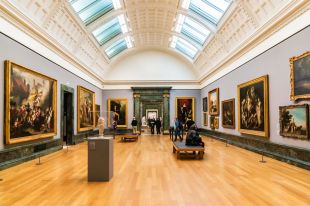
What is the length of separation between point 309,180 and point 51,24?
1228cm

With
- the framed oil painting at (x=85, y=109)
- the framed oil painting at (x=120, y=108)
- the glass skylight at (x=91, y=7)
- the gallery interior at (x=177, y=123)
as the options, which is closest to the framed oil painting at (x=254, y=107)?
the gallery interior at (x=177, y=123)

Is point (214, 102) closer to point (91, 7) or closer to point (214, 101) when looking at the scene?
point (214, 101)

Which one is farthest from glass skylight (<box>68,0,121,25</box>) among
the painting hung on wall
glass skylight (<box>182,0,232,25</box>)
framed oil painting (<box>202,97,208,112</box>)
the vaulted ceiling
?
the painting hung on wall

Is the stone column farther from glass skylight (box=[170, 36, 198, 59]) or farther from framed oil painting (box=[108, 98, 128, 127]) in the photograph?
glass skylight (box=[170, 36, 198, 59])

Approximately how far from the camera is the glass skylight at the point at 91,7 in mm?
14123

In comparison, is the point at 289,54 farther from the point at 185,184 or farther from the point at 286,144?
the point at 185,184

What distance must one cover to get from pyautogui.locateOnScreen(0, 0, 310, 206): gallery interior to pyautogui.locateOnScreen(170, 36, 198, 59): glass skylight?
11.4 inches

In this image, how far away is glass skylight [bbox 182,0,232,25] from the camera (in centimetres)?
1465

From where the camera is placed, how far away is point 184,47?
80.1 ft

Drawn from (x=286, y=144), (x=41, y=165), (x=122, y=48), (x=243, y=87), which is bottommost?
(x=41, y=165)

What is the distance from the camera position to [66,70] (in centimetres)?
1514

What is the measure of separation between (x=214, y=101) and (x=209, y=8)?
743cm

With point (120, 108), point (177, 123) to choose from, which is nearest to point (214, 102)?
point (177, 123)

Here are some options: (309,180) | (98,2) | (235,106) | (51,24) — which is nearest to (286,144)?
(309,180)
